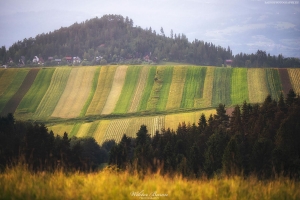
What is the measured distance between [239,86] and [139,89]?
25.7 meters

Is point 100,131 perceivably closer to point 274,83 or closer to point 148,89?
point 148,89

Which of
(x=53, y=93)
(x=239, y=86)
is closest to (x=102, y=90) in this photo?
(x=53, y=93)

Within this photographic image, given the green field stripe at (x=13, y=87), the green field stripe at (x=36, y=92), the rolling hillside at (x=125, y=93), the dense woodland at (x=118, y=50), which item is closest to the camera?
the rolling hillside at (x=125, y=93)

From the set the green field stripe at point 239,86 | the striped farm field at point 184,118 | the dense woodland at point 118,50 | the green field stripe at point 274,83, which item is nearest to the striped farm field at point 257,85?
the green field stripe at point 274,83

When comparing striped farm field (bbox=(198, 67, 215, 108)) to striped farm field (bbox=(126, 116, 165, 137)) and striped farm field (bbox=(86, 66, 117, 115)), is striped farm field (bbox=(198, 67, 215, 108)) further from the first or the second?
striped farm field (bbox=(86, 66, 117, 115))

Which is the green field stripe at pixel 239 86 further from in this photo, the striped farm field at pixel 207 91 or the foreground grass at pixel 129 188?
the foreground grass at pixel 129 188

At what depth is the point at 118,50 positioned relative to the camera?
163 m

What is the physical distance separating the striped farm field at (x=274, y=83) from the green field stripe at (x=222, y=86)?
966 centimetres

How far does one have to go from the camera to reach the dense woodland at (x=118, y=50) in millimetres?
140025

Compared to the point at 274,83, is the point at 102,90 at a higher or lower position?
lower

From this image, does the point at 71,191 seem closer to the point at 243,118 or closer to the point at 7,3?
the point at 243,118

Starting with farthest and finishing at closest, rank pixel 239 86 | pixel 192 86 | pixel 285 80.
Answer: pixel 192 86 < pixel 239 86 < pixel 285 80

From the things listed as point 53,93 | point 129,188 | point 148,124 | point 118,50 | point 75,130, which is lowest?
point 75,130

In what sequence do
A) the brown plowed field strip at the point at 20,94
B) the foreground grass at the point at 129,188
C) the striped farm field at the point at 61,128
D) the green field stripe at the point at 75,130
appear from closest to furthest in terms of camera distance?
the foreground grass at the point at 129,188
the green field stripe at the point at 75,130
the striped farm field at the point at 61,128
the brown plowed field strip at the point at 20,94
